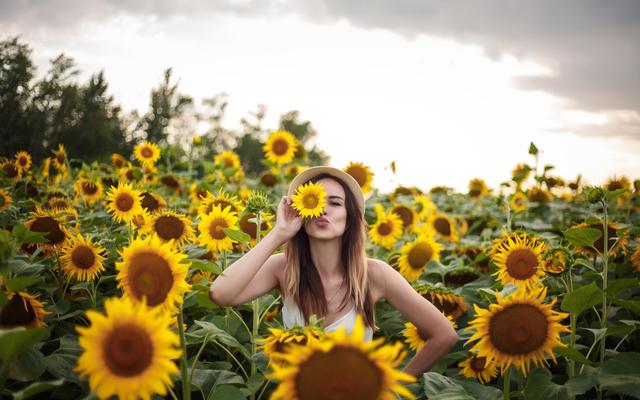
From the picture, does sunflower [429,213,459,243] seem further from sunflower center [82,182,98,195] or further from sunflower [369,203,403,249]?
sunflower center [82,182,98,195]

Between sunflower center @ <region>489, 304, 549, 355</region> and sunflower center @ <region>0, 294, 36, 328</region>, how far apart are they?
2086mm

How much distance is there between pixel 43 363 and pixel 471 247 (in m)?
3.86

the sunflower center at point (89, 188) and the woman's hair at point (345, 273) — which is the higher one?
the sunflower center at point (89, 188)

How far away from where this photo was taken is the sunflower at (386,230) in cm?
464

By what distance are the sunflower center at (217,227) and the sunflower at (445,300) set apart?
1311mm

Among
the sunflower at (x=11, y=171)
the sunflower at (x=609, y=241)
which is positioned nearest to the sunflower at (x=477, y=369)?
the sunflower at (x=609, y=241)

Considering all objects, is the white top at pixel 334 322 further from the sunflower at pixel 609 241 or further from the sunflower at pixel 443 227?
the sunflower at pixel 443 227

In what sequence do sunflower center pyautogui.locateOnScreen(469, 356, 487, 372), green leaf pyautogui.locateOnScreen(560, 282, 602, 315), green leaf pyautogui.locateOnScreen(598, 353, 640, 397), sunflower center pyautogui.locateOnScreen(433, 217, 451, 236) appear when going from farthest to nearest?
1. sunflower center pyautogui.locateOnScreen(433, 217, 451, 236)
2. sunflower center pyautogui.locateOnScreen(469, 356, 487, 372)
3. green leaf pyautogui.locateOnScreen(560, 282, 602, 315)
4. green leaf pyautogui.locateOnScreen(598, 353, 640, 397)

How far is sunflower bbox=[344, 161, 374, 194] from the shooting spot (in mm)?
4914

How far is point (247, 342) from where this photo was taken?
298 cm

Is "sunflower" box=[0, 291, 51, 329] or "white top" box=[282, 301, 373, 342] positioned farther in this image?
"white top" box=[282, 301, 373, 342]

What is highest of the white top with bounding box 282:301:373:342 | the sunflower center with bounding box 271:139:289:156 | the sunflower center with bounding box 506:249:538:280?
the sunflower center with bounding box 271:139:289:156

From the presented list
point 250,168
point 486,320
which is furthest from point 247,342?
point 250,168

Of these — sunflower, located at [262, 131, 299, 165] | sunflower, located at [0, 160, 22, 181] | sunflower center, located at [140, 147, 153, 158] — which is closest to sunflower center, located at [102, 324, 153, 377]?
sunflower, located at [262, 131, 299, 165]
